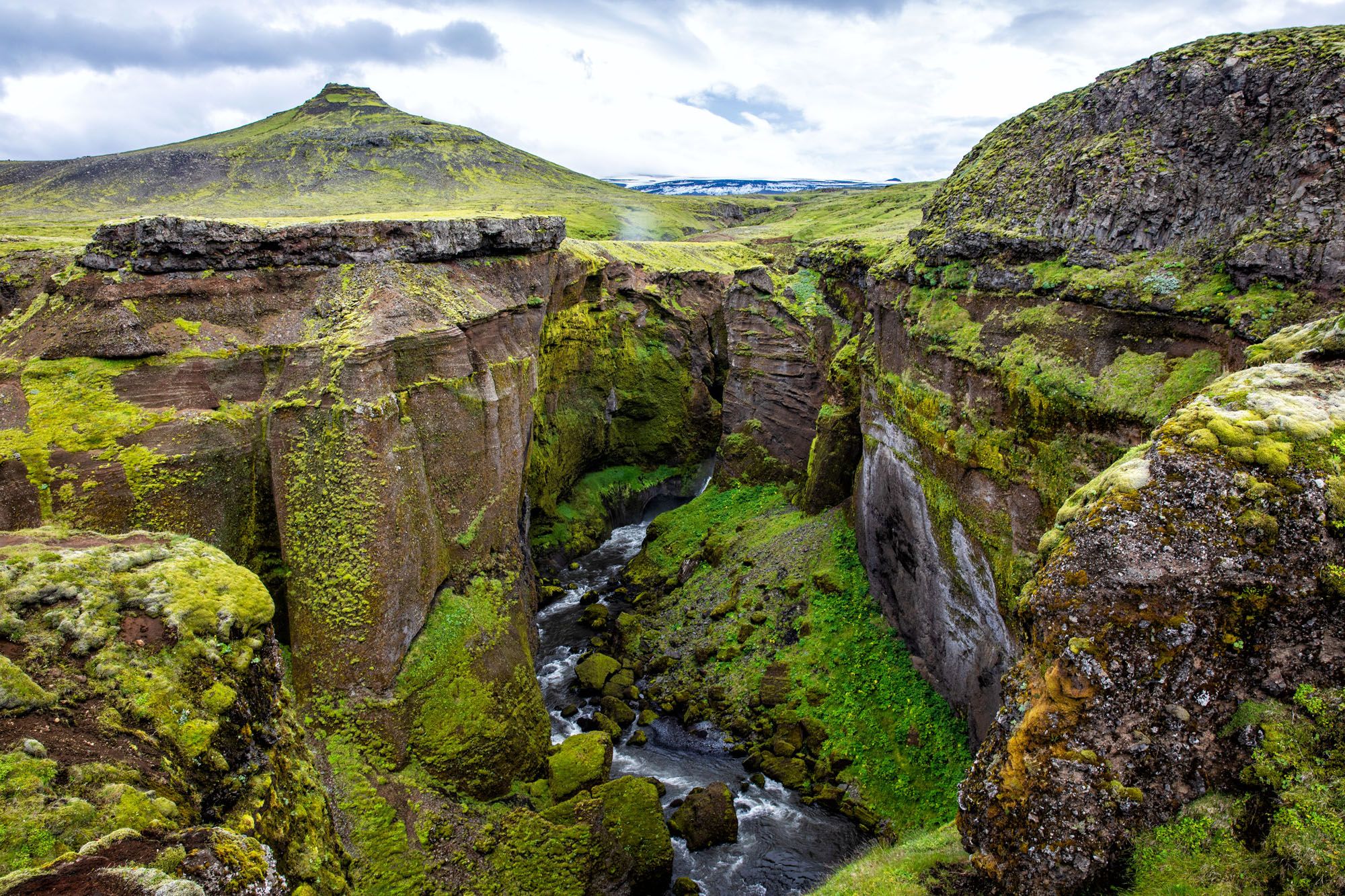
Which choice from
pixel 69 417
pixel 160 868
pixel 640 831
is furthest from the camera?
pixel 640 831

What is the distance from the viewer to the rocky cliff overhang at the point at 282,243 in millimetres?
18750

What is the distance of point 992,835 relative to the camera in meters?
8.81

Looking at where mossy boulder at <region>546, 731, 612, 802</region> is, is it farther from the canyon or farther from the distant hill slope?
the distant hill slope

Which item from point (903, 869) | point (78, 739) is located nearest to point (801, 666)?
point (903, 869)

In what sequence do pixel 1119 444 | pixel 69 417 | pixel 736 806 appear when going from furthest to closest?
1. pixel 736 806
2. pixel 69 417
3. pixel 1119 444

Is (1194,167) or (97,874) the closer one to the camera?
(97,874)

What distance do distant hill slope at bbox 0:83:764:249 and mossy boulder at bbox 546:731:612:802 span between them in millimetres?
50187

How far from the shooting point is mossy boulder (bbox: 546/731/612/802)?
19.5 metres

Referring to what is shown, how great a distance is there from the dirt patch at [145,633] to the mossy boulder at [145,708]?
0.01 meters

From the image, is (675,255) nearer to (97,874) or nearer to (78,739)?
(78,739)

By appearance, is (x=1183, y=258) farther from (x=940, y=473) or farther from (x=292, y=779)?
(x=292, y=779)

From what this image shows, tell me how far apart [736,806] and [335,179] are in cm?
9652

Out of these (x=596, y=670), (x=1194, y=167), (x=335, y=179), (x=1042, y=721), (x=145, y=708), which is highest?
(x=335, y=179)

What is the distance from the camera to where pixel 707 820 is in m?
19.3
